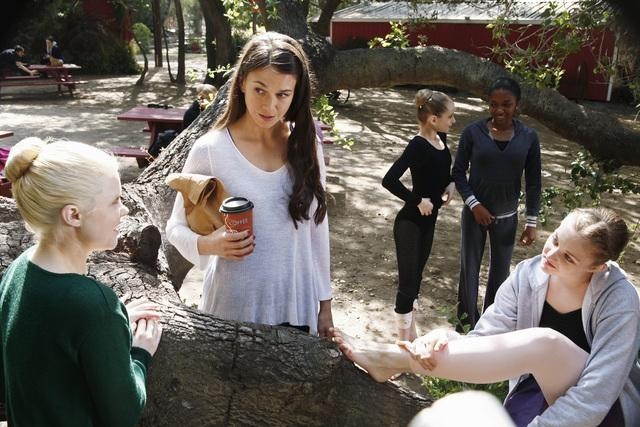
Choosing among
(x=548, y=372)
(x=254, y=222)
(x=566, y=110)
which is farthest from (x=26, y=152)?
(x=566, y=110)

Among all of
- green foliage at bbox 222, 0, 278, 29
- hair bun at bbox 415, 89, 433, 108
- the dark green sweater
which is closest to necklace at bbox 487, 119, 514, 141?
hair bun at bbox 415, 89, 433, 108

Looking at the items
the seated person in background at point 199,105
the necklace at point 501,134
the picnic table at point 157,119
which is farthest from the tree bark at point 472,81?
the picnic table at point 157,119

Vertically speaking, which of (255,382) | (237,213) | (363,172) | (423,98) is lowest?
(363,172)

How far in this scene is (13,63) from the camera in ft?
56.0

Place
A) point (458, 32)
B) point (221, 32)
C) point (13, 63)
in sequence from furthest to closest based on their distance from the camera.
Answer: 1. point (458, 32)
2. point (13, 63)
3. point (221, 32)

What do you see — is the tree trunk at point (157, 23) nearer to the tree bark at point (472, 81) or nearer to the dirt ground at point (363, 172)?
the dirt ground at point (363, 172)

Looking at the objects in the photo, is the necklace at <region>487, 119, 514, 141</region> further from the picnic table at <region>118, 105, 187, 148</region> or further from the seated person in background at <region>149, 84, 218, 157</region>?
the picnic table at <region>118, 105, 187, 148</region>

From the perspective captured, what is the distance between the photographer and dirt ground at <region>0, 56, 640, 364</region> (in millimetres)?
4754

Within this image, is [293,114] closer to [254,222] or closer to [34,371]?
[254,222]

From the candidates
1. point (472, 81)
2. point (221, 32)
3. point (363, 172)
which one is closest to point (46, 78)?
point (221, 32)

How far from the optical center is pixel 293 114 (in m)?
2.03

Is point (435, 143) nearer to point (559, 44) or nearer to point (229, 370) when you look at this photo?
point (559, 44)

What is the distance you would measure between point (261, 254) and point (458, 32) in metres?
20.4

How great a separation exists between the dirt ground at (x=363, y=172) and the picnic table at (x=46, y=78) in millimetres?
351
